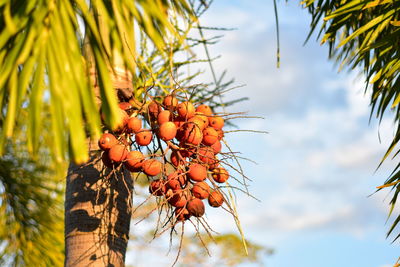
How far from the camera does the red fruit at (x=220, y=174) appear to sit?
1.33 meters

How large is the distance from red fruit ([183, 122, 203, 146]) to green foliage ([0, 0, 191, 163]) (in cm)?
24

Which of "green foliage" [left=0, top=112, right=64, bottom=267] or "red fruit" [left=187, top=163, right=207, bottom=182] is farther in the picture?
"green foliage" [left=0, top=112, right=64, bottom=267]

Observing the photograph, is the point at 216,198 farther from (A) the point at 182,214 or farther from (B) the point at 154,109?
(B) the point at 154,109

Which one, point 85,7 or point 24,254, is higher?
point 24,254

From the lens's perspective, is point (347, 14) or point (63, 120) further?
point (347, 14)

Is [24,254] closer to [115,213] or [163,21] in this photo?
[115,213]

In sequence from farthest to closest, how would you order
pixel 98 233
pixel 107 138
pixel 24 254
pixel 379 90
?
pixel 24 254 < pixel 379 90 < pixel 98 233 < pixel 107 138

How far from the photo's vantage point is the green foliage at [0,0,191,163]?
81 centimetres

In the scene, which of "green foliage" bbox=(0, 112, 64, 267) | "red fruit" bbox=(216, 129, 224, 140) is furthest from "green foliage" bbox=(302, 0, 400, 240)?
"green foliage" bbox=(0, 112, 64, 267)

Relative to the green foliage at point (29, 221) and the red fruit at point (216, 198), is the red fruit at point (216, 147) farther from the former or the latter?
the green foliage at point (29, 221)

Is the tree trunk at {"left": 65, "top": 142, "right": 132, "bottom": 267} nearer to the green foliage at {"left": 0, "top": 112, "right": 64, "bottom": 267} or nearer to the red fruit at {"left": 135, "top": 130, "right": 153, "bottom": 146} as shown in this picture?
the red fruit at {"left": 135, "top": 130, "right": 153, "bottom": 146}

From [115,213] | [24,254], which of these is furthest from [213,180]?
[24,254]

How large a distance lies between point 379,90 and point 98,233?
1040 millimetres

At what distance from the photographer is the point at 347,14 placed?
1.90 m
